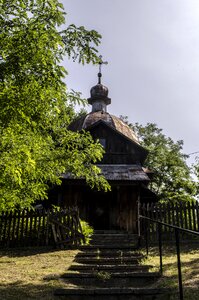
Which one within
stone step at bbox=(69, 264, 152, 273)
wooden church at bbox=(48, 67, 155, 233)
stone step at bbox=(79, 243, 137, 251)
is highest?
wooden church at bbox=(48, 67, 155, 233)

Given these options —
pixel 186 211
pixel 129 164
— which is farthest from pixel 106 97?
pixel 186 211

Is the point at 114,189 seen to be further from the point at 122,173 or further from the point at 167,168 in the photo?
→ the point at 167,168

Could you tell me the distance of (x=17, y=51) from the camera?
4586 millimetres

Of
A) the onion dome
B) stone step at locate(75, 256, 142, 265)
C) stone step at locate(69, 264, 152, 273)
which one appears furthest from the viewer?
the onion dome

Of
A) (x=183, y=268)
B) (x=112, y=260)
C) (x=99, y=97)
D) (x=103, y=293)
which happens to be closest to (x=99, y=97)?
(x=99, y=97)

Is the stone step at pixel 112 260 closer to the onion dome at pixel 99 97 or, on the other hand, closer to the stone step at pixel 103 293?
the stone step at pixel 103 293

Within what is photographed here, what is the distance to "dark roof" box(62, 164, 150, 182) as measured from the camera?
14156 millimetres

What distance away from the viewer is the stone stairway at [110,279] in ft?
15.9

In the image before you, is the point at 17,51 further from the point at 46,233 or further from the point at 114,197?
the point at 114,197

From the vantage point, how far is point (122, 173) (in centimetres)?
1511

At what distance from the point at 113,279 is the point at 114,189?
32.2 ft

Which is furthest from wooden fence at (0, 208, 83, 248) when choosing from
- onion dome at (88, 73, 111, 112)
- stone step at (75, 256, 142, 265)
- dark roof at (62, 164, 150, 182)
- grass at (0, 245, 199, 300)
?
onion dome at (88, 73, 111, 112)

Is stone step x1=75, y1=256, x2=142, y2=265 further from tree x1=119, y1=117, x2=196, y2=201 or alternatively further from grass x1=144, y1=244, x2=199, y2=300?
tree x1=119, y1=117, x2=196, y2=201

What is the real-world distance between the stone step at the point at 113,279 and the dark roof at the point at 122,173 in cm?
787
